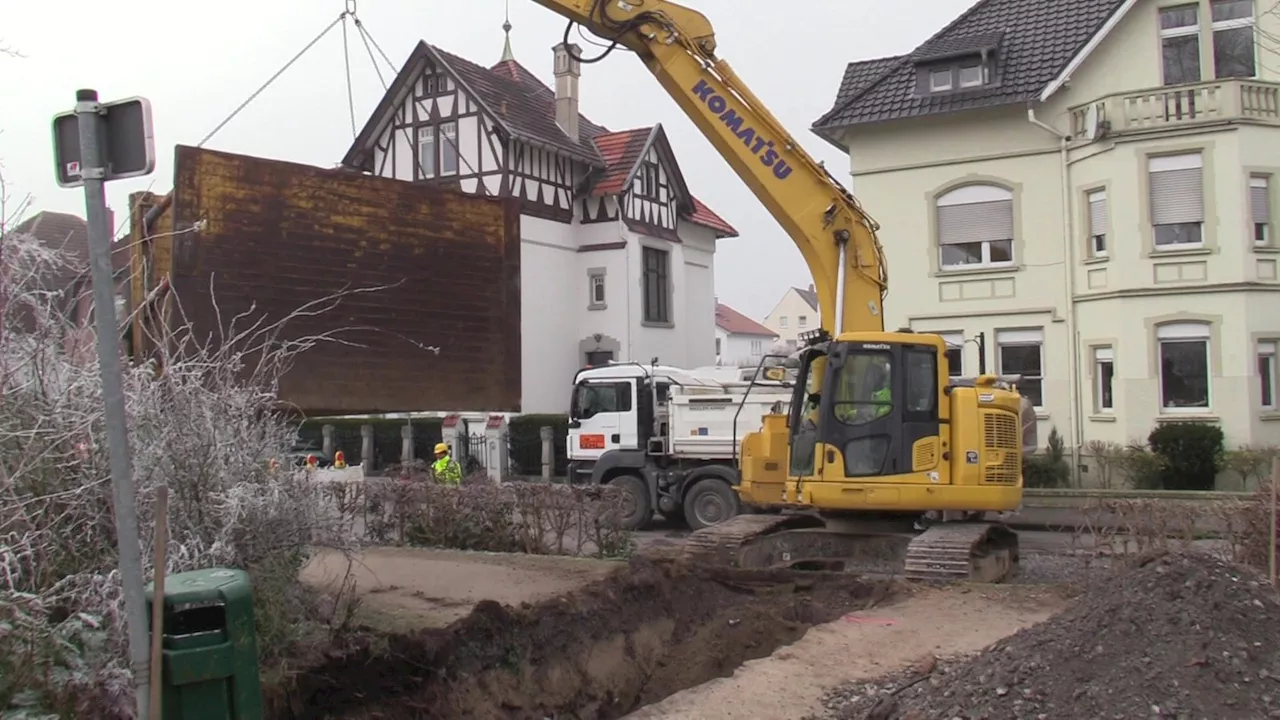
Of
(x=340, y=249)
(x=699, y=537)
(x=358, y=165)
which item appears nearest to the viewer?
(x=340, y=249)

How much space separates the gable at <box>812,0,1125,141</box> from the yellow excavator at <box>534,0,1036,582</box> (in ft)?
36.7

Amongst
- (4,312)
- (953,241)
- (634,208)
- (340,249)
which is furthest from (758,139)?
(634,208)

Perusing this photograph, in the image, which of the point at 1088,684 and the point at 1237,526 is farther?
the point at 1237,526

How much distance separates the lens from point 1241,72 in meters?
21.0

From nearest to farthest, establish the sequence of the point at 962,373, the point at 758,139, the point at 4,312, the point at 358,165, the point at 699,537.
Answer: the point at 4,312
the point at 699,537
the point at 758,139
the point at 962,373
the point at 358,165

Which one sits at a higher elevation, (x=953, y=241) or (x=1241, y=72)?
(x=1241, y=72)

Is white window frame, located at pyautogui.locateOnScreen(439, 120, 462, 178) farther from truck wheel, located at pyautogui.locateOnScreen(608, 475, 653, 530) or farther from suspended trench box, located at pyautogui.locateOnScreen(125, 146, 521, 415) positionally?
suspended trench box, located at pyautogui.locateOnScreen(125, 146, 521, 415)

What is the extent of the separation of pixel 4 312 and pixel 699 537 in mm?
7511

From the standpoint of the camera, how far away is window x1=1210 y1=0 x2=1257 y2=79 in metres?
21.0

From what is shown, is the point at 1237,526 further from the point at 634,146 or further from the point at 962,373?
the point at 634,146

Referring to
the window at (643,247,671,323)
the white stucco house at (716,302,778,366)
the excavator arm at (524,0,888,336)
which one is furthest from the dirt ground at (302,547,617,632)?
the white stucco house at (716,302,778,366)

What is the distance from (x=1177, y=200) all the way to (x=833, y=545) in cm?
1316

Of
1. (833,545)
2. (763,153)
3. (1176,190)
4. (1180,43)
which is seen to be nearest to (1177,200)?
(1176,190)

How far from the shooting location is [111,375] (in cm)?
417
